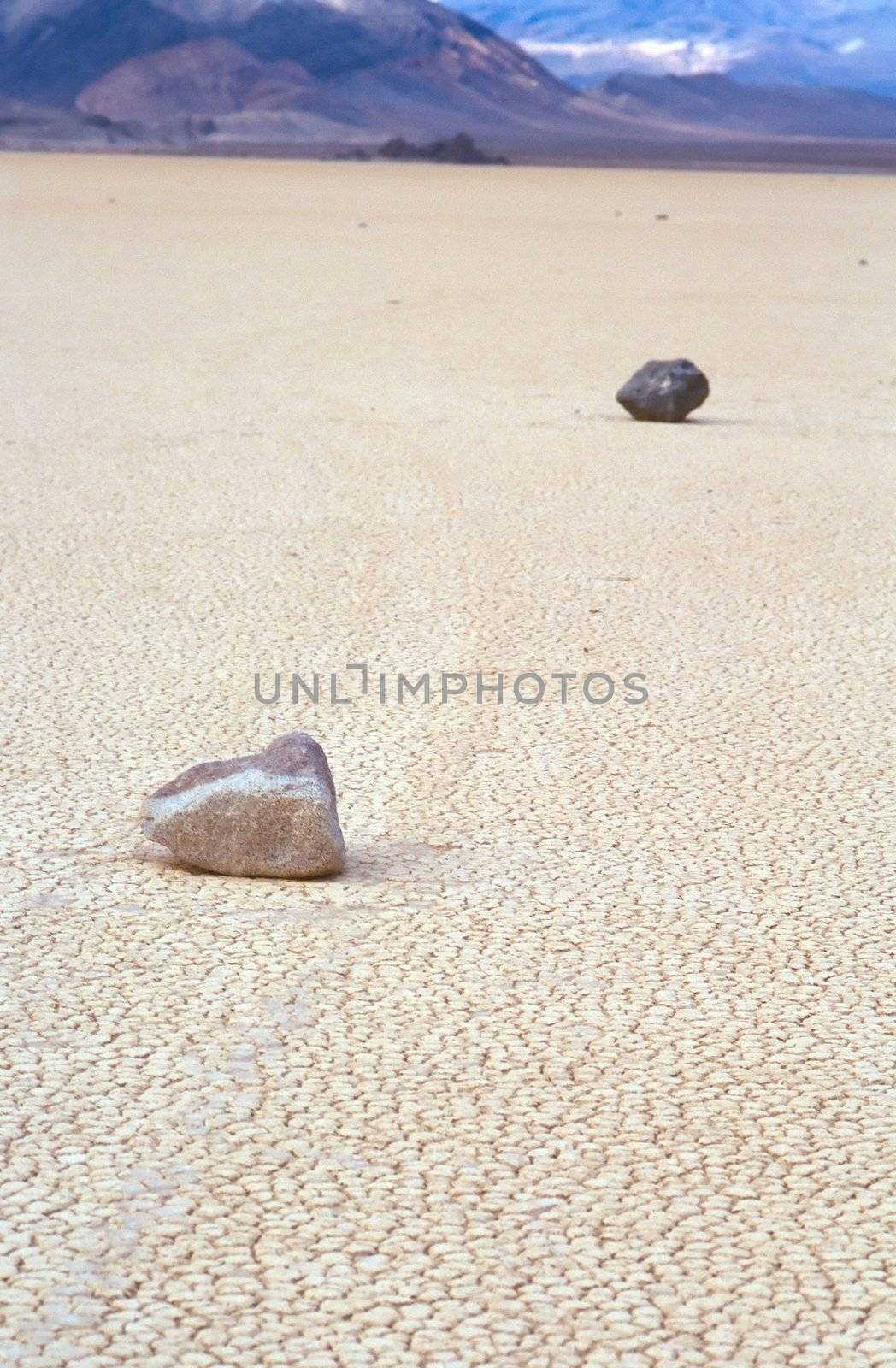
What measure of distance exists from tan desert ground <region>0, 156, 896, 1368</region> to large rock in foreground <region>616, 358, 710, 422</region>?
0.11m

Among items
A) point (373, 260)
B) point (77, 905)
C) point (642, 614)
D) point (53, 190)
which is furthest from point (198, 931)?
point (53, 190)

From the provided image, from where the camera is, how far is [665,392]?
26.6 feet

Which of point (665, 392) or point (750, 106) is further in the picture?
point (750, 106)

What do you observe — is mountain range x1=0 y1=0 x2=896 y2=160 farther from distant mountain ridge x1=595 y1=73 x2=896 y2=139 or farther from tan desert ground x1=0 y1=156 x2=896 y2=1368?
tan desert ground x1=0 y1=156 x2=896 y2=1368

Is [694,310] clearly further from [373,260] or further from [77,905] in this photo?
[77,905]

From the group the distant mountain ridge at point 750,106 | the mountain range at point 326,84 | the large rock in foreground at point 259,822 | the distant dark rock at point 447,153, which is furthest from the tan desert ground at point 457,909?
the distant mountain ridge at point 750,106

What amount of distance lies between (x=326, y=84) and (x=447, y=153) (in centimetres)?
4989

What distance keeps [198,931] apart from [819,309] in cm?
1149

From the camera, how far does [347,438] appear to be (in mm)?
7512

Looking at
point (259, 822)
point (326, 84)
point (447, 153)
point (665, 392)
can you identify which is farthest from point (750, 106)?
point (259, 822)

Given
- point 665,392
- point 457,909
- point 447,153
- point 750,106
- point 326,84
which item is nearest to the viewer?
point 457,909

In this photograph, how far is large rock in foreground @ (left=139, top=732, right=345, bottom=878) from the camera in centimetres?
308

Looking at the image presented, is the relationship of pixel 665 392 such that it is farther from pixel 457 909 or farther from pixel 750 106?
pixel 750 106

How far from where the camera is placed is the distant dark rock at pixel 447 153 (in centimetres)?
5531
